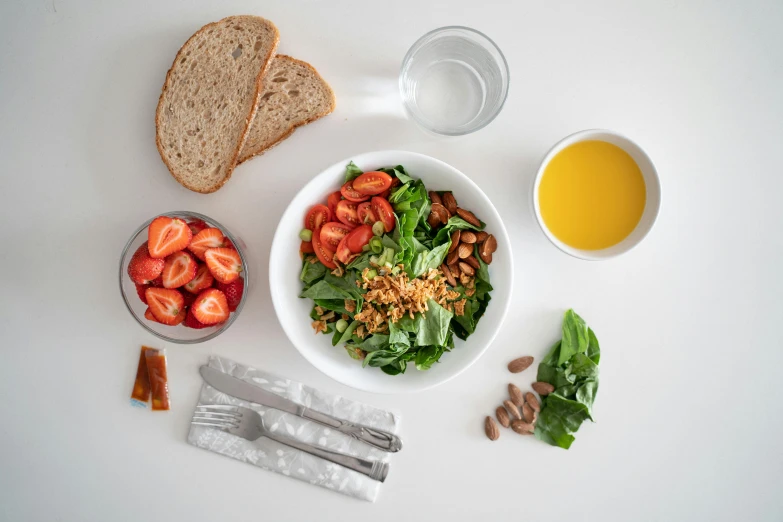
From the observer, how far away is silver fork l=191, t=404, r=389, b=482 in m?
1.69

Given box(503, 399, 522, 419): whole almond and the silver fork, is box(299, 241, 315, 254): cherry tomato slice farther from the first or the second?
box(503, 399, 522, 419): whole almond

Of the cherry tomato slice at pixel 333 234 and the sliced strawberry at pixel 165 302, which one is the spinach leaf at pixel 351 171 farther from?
the sliced strawberry at pixel 165 302

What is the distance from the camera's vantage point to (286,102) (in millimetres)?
1610

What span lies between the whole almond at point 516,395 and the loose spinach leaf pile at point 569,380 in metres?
0.08

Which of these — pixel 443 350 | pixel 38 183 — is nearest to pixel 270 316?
pixel 443 350

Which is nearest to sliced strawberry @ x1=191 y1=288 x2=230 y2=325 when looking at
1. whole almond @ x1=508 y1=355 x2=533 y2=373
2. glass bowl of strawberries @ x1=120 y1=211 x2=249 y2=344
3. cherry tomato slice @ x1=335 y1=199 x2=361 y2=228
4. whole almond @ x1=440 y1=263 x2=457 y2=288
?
glass bowl of strawberries @ x1=120 y1=211 x2=249 y2=344

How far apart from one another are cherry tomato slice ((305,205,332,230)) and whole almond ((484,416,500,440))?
874 millimetres

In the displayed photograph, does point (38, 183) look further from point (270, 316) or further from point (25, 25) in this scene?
point (270, 316)

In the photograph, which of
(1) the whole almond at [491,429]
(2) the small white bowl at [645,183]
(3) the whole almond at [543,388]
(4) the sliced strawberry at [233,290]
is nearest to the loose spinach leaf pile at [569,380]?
(3) the whole almond at [543,388]

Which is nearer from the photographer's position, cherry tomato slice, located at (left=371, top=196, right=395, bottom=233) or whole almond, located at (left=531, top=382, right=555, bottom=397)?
cherry tomato slice, located at (left=371, top=196, right=395, bottom=233)

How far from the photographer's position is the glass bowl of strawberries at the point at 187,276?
1.50m

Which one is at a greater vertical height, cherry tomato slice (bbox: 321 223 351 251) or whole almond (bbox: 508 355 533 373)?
cherry tomato slice (bbox: 321 223 351 251)

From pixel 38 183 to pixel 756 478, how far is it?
2.77 metres

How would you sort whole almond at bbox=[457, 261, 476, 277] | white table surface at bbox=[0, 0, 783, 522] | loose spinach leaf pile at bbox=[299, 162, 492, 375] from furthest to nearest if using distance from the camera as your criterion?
white table surface at bbox=[0, 0, 783, 522], whole almond at bbox=[457, 261, 476, 277], loose spinach leaf pile at bbox=[299, 162, 492, 375]
